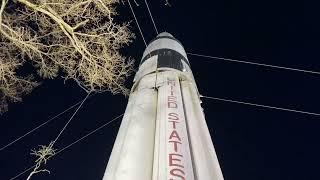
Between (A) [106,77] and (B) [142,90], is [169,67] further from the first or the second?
(A) [106,77]

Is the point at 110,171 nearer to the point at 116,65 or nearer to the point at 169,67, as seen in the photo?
the point at 169,67

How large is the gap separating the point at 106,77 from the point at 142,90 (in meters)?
1.31

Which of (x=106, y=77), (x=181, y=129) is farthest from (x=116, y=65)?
(x=181, y=129)

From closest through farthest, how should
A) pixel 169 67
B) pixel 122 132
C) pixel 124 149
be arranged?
1. pixel 124 149
2. pixel 122 132
3. pixel 169 67

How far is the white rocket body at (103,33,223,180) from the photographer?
380cm

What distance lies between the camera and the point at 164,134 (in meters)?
4.26

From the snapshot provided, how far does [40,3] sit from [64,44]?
3.05 ft

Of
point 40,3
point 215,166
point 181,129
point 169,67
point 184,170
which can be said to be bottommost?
point 184,170

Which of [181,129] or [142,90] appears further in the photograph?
[142,90]

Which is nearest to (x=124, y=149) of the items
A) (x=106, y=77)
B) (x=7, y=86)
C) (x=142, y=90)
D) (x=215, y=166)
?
(x=215, y=166)

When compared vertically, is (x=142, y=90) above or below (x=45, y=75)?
below

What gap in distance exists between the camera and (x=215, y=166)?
4102mm

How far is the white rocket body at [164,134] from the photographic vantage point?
380cm

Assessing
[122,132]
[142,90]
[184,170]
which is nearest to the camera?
[184,170]
